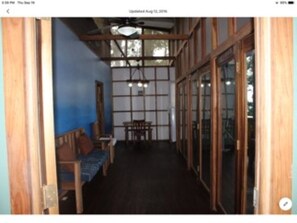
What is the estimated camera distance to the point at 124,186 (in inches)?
163

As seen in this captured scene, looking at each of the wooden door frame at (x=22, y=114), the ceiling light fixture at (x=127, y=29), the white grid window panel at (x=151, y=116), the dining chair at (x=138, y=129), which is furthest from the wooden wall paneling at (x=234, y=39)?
the white grid window panel at (x=151, y=116)

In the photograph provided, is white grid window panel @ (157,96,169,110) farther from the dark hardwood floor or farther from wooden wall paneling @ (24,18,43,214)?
wooden wall paneling @ (24,18,43,214)

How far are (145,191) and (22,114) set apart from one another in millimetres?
3244

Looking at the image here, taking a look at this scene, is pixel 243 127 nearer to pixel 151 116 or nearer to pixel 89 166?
pixel 89 166

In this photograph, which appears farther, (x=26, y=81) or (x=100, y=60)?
(x=100, y=60)

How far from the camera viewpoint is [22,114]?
952mm

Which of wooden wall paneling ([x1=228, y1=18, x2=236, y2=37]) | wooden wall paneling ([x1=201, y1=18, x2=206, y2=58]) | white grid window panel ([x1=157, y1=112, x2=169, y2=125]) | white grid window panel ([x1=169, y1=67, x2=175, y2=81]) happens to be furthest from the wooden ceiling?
white grid window panel ([x1=157, y1=112, x2=169, y2=125])

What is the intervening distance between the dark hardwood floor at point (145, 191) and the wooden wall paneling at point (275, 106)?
2393mm

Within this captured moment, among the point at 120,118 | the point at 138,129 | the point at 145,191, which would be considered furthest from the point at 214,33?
the point at 120,118

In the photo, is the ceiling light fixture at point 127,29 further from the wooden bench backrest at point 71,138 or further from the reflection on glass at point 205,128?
the wooden bench backrest at point 71,138

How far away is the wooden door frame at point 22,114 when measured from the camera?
94cm

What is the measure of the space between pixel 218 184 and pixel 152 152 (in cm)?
391
